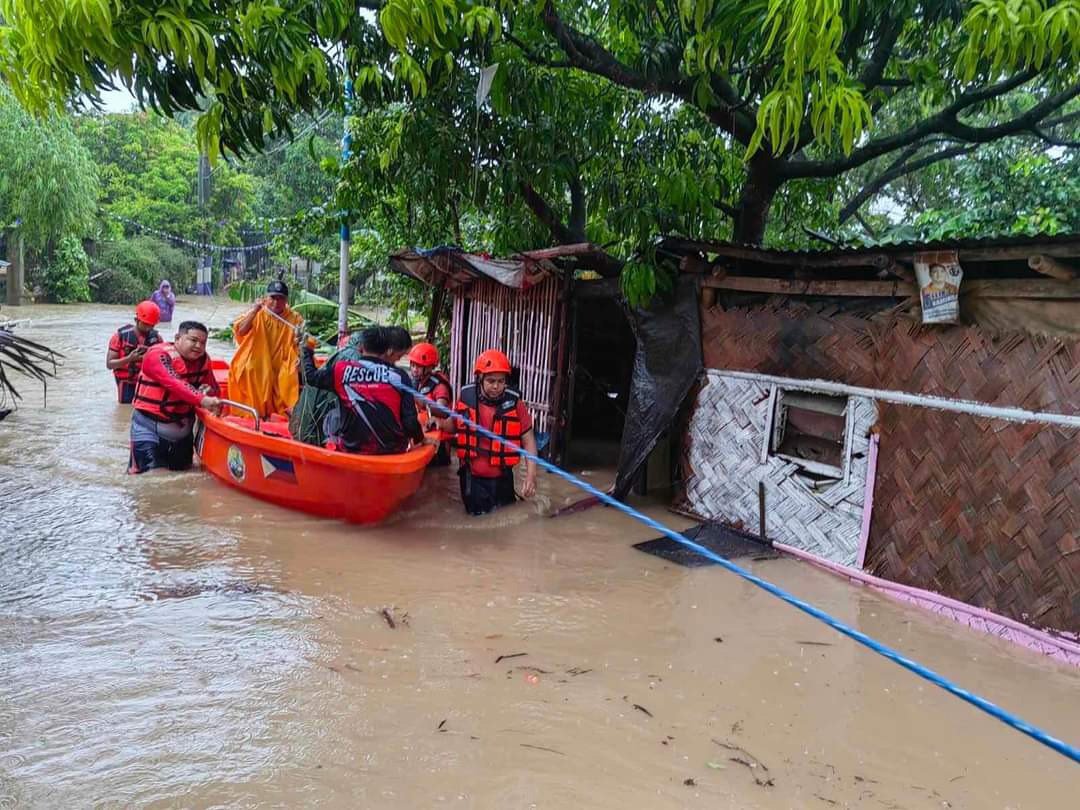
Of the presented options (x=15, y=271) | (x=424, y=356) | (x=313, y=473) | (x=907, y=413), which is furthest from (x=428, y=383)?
(x=15, y=271)

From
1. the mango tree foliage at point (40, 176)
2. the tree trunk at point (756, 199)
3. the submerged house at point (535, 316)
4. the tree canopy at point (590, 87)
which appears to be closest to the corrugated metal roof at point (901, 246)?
the tree canopy at point (590, 87)

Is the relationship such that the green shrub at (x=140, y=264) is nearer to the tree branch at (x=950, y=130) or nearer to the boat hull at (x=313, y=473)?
the boat hull at (x=313, y=473)

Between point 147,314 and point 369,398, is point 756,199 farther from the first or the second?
point 147,314

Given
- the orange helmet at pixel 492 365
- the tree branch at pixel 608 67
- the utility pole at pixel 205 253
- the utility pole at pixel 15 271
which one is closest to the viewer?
the tree branch at pixel 608 67

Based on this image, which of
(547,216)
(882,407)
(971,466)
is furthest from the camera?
(547,216)

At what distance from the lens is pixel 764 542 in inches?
230

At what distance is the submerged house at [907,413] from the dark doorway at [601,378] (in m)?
3.24

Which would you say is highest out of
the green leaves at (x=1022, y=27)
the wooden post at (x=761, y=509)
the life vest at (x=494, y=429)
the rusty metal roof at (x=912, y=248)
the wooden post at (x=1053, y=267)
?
the green leaves at (x=1022, y=27)

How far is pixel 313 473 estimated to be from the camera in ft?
19.1

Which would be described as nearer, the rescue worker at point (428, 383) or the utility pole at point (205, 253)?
the rescue worker at point (428, 383)

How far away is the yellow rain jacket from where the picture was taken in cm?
713

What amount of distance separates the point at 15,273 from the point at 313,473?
21.2m

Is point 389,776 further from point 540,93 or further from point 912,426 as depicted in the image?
point 540,93

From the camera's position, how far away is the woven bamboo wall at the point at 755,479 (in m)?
5.27
